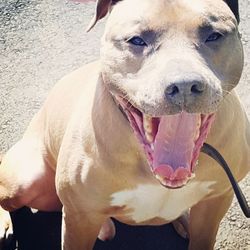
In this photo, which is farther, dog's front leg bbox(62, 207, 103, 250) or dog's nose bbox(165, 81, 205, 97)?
dog's front leg bbox(62, 207, 103, 250)

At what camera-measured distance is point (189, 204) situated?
2.81 m

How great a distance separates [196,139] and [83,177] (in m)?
0.54

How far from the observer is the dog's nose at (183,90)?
2.10m

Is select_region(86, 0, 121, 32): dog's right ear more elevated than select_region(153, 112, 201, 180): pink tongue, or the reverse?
select_region(86, 0, 121, 32): dog's right ear

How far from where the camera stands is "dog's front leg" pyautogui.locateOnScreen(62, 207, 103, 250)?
2.86 m

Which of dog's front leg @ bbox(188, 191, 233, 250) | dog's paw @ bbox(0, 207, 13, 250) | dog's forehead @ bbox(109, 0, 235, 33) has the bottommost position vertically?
dog's paw @ bbox(0, 207, 13, 250)

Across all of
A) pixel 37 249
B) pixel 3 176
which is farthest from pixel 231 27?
pixel 37 249

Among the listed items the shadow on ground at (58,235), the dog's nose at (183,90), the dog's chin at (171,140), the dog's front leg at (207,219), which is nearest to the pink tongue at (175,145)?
the dog's chin at (171,140)

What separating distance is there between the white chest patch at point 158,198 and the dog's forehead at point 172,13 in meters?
0.68

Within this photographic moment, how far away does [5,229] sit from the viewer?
3.53 metres

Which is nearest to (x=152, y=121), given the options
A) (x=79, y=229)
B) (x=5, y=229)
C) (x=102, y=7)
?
(x=102, y=7)

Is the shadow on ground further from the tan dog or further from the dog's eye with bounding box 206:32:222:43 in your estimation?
the dog's eye with bounding box 206:32:222:43

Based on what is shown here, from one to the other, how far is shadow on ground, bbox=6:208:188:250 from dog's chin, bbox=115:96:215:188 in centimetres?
121

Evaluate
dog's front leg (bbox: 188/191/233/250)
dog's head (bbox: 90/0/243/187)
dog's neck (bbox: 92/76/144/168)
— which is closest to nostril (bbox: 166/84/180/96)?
dog's head (bbox: 90/0/243/187)
